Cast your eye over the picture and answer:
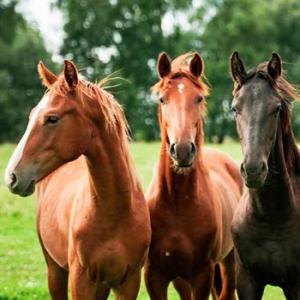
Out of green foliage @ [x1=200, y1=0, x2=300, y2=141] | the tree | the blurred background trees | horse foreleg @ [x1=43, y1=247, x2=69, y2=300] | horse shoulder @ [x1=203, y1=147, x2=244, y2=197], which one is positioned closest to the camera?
horse foreleg @ [x1=43, y1=247, x2=69, y2=300]

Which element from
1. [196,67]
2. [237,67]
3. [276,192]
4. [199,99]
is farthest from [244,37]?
[276,192]

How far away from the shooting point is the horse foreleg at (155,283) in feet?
18.0

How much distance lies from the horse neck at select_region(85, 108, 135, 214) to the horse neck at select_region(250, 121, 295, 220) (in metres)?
0.98

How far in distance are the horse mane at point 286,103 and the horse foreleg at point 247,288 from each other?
2.81ft

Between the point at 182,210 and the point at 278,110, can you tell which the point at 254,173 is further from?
the point at 182,210

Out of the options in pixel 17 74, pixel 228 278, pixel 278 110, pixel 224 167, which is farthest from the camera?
pixel 17 74

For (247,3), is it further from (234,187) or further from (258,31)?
(234,187)

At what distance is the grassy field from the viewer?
684 centimetres

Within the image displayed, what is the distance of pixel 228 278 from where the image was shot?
22.6ft

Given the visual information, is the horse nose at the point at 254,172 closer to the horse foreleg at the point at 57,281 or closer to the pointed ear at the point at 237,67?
the pointed ear at the point at 237,67

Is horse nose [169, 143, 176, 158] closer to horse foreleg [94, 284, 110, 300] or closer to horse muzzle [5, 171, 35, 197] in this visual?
horse muzzle [5, 171, 35, 197]

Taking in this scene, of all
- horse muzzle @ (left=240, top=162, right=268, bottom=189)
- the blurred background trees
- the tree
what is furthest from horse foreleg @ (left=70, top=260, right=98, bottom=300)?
the tree

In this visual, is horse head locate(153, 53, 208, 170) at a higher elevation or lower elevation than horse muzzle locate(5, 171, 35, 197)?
higher

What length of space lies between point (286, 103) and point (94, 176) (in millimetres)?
1512
